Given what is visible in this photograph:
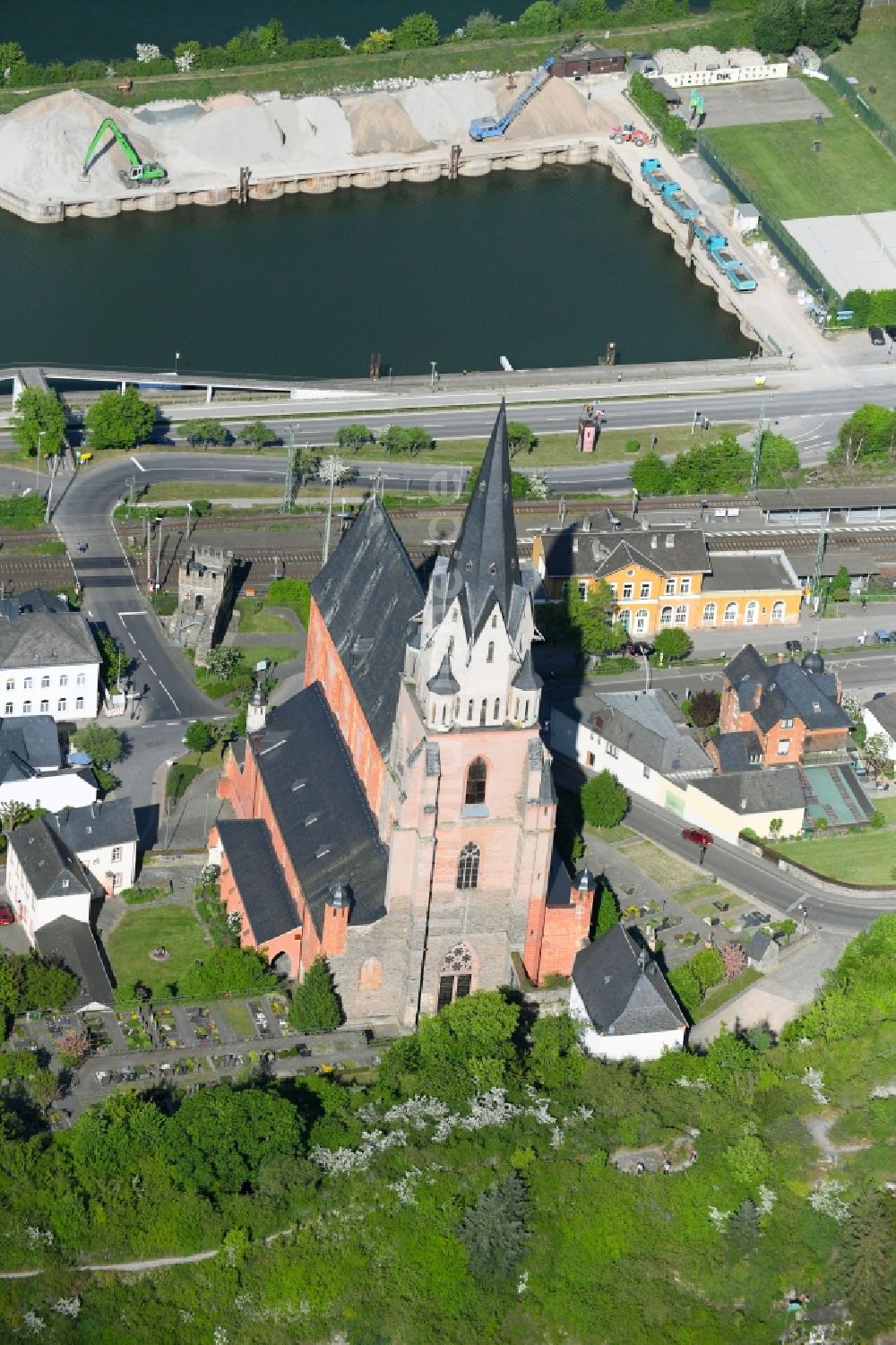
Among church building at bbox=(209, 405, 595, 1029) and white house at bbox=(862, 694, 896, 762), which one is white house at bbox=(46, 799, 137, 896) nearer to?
church building at bbox=(209, 405, 595, 1029)

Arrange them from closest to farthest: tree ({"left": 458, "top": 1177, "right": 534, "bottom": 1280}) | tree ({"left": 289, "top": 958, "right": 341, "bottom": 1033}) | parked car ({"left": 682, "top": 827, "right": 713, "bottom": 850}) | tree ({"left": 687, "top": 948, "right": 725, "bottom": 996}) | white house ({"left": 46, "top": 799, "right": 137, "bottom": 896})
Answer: tree ({"left": 458, "top": 1177, "right": 534, "bottom": 1280}) < tree ({"left": 289, "top": 958, "right": 341, "bottom": 1033}) < tree ({"left": 687, "top": 948, "right": 725, "bottom": 996}) < white house ({"left": 46, "top": 799, "right": 137, "bottom": 896}) < parked car ({"left": 682, "top": 827, "right": 713, "bottom": 850})

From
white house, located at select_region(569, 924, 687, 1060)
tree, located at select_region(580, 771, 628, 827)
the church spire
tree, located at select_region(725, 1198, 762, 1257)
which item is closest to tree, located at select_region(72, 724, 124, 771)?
tree, located at select_region(580, 771, 628, 827)

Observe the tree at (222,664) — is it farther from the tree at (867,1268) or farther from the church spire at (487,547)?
the tree at (867,1268)

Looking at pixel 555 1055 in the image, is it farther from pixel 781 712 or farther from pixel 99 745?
pixel 99 745

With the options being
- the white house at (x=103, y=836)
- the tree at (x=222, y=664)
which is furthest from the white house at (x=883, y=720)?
the white house at (x=103, y=836)

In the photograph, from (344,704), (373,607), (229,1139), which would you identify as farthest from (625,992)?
(373,607)
